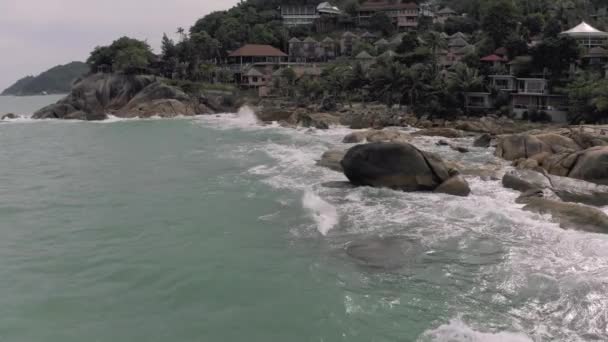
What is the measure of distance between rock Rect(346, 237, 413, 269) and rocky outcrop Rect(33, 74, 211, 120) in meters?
61.8

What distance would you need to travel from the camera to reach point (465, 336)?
445 inches

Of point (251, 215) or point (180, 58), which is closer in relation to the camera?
point (251, 215)

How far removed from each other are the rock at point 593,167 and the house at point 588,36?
34.9m

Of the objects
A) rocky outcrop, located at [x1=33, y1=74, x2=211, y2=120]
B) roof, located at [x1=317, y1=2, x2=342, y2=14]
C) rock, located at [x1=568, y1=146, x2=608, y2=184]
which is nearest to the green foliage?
rocky outcrop, located at [x1=33, y1=74, x2=211, y2=120]

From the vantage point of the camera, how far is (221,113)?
79.5 m

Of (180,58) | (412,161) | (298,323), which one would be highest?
(180,58)

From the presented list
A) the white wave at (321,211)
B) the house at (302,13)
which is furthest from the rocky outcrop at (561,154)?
the house at (302,13)

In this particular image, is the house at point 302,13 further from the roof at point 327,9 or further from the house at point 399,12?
the house at point 399,12

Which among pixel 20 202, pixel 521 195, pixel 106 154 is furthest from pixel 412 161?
pixel 106 154

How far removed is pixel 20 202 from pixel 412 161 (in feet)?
57.9

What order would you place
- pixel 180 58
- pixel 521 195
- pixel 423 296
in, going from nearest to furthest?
pixel 423 296 → pixel 521 195 → pixel 180 58

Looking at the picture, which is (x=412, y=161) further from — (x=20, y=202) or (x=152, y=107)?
(x=152, y=107)

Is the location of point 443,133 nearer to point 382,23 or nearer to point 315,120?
point 315,120

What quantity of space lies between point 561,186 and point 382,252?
9967 millimetres
